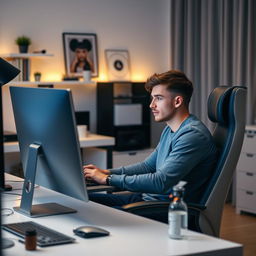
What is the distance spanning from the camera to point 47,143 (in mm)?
2389

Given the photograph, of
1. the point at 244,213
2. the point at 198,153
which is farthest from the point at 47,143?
the point at 244,213

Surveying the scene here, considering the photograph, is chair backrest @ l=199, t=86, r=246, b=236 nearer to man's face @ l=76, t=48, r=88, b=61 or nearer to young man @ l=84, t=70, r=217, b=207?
young man @ l=84, t=70, r=217, b=207

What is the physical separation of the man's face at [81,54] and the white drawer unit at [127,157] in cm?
102

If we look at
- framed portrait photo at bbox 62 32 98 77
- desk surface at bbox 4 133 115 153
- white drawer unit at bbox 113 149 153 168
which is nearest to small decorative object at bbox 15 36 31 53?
framed portrait photo at bbox 62 32 98 77

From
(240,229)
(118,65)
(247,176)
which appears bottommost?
(240,229)

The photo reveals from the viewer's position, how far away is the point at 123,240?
6.54ft

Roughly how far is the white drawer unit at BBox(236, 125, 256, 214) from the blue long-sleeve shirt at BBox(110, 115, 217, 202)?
233 centimetres

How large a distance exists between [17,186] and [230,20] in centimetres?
330

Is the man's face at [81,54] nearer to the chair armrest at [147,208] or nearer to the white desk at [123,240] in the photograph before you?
the chair armrest at [147,208]

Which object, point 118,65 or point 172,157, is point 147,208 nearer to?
point 172,157

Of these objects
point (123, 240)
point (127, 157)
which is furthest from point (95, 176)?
point (127, 157)

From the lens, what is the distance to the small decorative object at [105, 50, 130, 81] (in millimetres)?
6191

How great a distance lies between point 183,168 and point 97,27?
11.9 feet

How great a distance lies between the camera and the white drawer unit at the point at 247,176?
514cm
